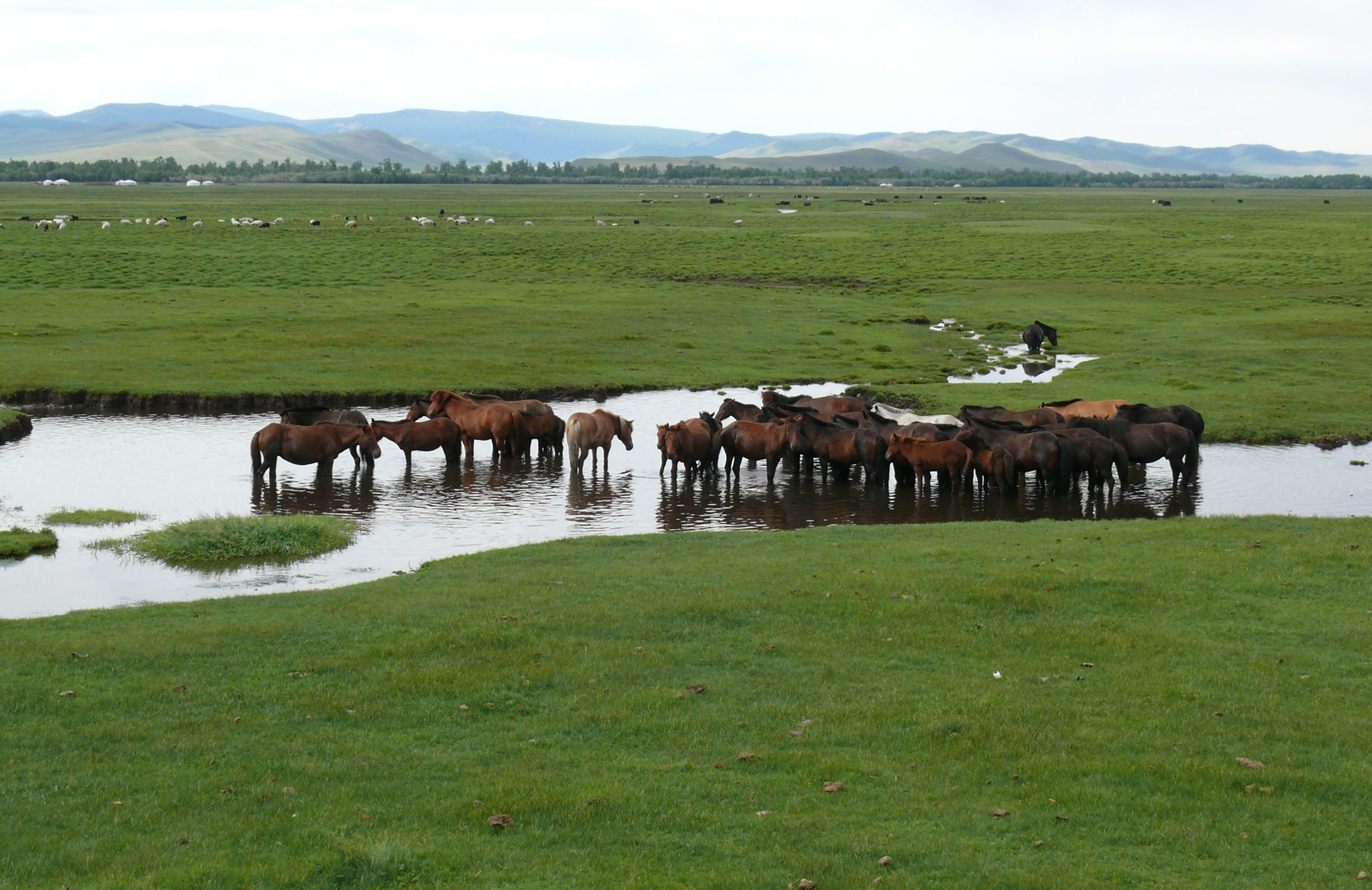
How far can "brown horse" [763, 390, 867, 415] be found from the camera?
27.0 m

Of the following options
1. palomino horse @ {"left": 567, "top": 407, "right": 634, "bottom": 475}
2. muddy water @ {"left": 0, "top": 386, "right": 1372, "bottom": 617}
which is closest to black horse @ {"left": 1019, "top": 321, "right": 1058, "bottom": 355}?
muddy water @ {"left": 0, "top": 386, "right": 1372, "bottom": 617}

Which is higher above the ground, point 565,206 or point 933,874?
point 565,206

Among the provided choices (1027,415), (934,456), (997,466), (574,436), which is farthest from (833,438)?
(574,436)

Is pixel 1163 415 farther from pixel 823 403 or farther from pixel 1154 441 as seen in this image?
pixel 823 403

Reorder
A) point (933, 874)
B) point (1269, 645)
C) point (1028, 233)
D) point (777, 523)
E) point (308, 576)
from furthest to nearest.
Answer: point (1028, 233)
point (777, 523)
point (308, 576)
point (1269, 645)
point (933, 874)

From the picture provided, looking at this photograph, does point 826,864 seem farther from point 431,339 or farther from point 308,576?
point 431,339

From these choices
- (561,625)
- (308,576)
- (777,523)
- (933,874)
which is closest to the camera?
(933,874)

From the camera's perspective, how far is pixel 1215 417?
94.9 ft

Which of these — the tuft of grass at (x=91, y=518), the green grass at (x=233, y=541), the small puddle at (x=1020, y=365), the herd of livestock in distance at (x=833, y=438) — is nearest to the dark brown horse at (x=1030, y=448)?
the herd of livestock in distance at (x=833, y=438)

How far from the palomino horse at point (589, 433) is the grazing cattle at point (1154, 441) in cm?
934

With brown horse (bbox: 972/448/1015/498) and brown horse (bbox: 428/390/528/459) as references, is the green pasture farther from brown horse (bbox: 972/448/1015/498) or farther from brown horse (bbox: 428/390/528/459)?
brown horse (bbox: 972/448/1015/498)

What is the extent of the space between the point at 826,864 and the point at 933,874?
2.25ft

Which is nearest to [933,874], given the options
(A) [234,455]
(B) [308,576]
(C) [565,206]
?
(B) [308,576]

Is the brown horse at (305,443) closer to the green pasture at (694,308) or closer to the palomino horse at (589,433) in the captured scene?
the palomino horse at (589,433)
